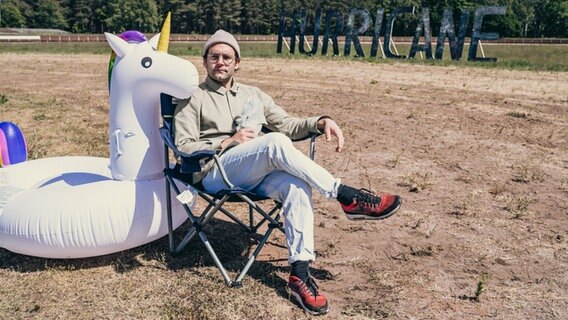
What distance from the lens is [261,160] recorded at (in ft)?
10.00

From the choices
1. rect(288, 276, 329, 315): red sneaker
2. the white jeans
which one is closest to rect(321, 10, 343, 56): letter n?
the white jeans

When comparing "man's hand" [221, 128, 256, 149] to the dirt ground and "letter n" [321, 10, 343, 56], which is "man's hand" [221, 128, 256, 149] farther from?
"letter n" [321, 10, 343, 56]

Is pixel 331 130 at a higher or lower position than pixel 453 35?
lower

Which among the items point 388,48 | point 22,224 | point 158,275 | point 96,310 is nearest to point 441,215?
point 158,275

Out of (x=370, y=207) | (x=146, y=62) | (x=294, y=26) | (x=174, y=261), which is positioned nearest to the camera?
(x=370, y=207)

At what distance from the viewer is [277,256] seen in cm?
372

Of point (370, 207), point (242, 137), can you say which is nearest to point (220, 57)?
point (242, 137)

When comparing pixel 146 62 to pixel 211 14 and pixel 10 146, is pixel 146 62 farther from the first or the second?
pixel 211 14

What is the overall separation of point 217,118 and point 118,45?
78cm

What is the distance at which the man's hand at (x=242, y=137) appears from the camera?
10.3ft

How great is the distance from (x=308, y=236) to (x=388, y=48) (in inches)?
880

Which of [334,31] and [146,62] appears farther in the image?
[334,31]

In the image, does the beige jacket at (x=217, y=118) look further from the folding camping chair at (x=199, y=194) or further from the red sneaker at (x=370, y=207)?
the red sneaker at (x=370, y=207)

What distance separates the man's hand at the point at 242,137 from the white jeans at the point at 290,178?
4 cm
